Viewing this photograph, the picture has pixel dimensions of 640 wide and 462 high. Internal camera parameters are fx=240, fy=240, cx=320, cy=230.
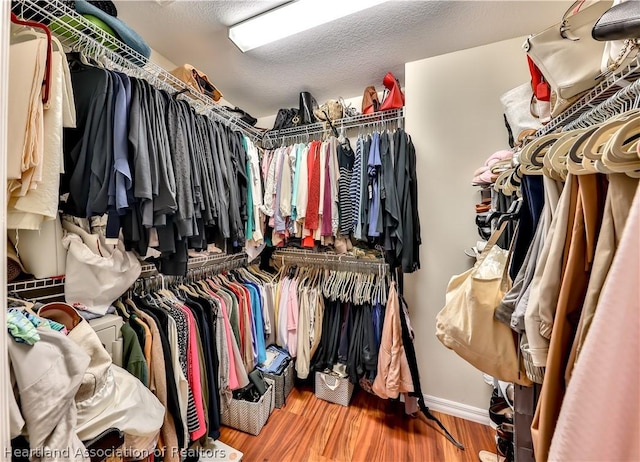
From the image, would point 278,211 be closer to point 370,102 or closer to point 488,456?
point 370,102

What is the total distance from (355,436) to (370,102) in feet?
7.87

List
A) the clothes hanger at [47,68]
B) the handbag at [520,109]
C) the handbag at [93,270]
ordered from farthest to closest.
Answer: the handbag at [520,109], the handbag at [93,270], the clothes hanger at [47,68]

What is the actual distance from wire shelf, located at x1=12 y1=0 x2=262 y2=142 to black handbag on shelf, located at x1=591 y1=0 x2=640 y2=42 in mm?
1605

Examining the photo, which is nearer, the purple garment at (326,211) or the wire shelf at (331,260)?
the purple garment at (326,211)

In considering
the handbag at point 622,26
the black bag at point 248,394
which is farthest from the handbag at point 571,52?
the black bag at point 248,394

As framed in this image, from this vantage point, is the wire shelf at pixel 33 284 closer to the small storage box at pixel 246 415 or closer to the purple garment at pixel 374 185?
the small storage box at pixel 246 415

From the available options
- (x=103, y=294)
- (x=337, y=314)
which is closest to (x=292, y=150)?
(x=337, y=314)

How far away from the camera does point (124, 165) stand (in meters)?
0.92

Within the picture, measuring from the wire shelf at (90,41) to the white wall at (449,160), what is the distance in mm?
1589

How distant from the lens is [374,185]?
5.47 feet

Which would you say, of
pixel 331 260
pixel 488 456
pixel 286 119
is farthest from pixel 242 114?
pixel 488 456

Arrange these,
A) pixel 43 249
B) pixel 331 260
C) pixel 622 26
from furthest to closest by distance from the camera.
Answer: pixel 331 260 → pixel 43 249 → pixel 622 26

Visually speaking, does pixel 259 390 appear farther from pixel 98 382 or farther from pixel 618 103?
pixel 618 103

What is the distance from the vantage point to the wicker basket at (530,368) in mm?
615
